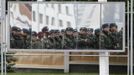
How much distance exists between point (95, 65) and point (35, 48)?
29.2ft

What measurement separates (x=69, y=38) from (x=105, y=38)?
3.11ft

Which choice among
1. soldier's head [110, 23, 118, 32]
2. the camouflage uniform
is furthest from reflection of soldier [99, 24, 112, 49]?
the camouflage uniform

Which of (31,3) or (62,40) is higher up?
(31,3)

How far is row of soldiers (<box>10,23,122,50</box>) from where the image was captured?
41.8 ft

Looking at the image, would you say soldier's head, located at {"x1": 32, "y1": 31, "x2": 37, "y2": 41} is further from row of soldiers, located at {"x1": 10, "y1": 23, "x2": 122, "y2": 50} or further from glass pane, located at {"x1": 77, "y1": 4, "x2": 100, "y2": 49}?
glass pane, located at {"x1": 77, "y1": 4, "x2": 100, "y2": 49}

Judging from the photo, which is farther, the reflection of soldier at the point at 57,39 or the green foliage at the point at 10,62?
the green foliage at the point at 10,62

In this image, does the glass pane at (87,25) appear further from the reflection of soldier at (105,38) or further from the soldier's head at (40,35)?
the soldier's head at (40,35)

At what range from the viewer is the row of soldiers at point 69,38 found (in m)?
12.7

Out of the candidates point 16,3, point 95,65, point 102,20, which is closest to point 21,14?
point 16,3

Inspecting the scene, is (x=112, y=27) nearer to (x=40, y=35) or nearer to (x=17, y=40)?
(x=40, y=35)

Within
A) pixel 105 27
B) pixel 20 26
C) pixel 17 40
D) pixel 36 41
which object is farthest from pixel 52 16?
pixel 105 27

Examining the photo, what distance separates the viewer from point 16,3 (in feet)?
42.3

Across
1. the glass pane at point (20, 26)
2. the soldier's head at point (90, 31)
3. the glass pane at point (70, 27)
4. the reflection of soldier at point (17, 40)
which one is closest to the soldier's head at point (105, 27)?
the soldier's head at point (90, 31)

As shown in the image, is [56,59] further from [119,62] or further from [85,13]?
[85,13]
